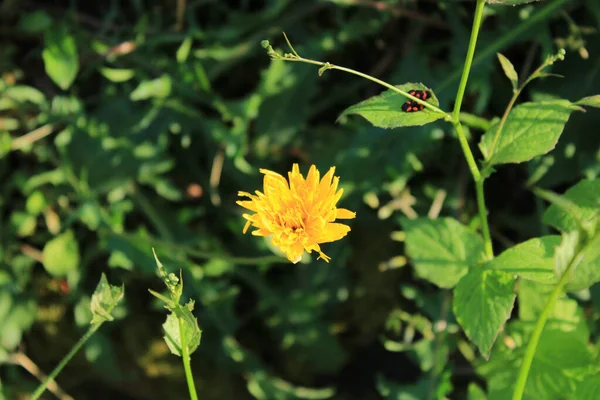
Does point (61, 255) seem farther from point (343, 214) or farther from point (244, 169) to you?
point (343, 214)

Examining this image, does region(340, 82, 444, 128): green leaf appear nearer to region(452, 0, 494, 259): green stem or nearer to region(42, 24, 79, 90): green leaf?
region(452, 0, 494, 259): green stem

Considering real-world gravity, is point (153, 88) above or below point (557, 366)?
above

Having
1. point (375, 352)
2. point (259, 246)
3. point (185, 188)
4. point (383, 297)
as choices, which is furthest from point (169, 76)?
point (375, 352)

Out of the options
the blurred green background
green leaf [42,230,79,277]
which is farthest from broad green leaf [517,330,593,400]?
green leaf [42,230,79,277]

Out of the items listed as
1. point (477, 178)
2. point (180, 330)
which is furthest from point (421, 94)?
point (180, 330)

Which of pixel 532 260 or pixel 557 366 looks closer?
pixel 532 260

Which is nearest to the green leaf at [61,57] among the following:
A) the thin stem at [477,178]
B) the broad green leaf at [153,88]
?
the broad green leaf at [153,88]
